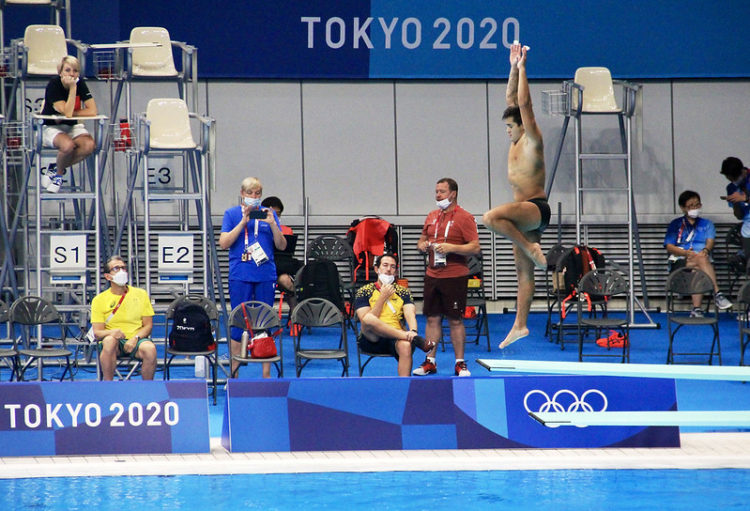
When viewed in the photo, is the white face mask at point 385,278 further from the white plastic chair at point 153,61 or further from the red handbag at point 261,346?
the white plastic chair at point 153,61

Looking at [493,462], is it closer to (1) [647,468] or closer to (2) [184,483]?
(1) [647,468]

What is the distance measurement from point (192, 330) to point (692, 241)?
6909 mm

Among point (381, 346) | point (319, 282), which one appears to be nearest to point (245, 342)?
point (381, 346)

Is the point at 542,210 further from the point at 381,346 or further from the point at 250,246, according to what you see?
the point at 250,246

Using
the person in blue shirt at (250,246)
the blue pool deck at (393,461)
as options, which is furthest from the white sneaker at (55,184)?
the blue pool deck at (393,461)

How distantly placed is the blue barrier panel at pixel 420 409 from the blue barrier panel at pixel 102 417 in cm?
32

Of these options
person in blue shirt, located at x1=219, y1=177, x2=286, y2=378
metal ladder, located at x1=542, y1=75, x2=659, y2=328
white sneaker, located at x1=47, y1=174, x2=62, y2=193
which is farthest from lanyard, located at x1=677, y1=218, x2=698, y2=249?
white sneaker, located at x1=47, y1=174, x2=62, y2=193

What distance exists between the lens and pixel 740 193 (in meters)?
12.7

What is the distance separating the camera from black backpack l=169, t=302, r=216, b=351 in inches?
350

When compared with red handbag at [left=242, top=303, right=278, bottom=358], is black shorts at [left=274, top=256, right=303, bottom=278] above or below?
above

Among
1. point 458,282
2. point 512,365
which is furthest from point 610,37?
point 512,365

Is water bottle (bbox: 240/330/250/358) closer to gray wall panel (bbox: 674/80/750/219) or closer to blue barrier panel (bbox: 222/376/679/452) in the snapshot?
blue barrier panel (bbox: 222/376/679/452)

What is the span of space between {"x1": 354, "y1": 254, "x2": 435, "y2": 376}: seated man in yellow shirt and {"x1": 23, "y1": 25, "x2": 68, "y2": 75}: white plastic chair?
4234mm

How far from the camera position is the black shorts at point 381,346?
901 cm
